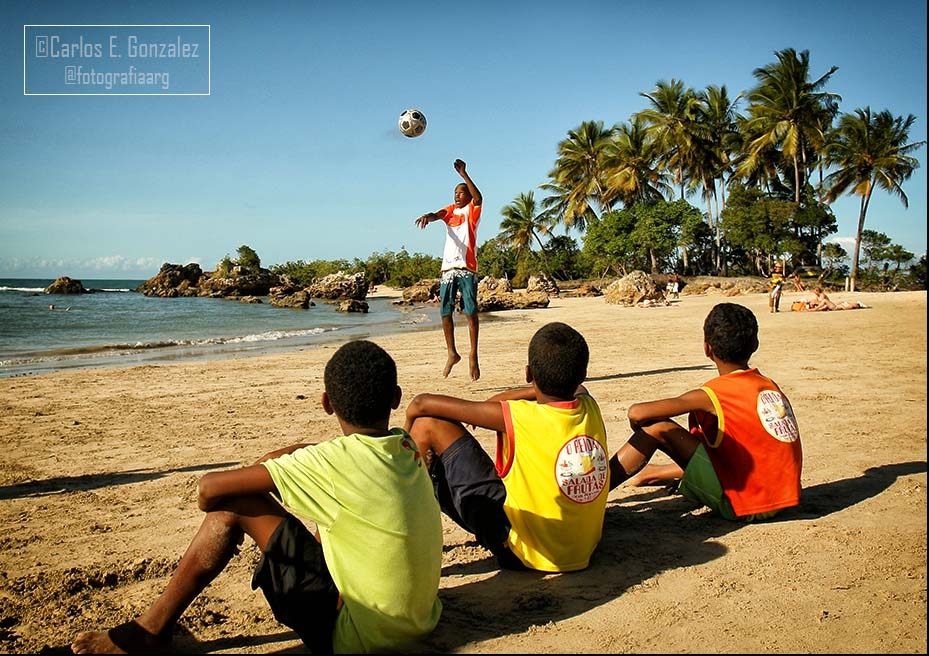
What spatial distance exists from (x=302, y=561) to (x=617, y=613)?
4.19ft

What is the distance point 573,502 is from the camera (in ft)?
9.64

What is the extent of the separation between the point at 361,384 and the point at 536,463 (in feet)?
3.09

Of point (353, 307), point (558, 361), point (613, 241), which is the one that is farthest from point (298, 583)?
point (613, 241)

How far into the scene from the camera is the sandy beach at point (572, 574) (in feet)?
8.40

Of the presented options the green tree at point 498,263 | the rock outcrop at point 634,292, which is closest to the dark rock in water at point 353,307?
the rock outcrop at point 634,292

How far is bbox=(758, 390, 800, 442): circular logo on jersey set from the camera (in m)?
3.39

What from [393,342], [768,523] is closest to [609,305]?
[393,342]

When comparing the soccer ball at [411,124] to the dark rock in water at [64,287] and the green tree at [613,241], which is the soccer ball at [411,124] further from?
the dark rock in water at [64,287]

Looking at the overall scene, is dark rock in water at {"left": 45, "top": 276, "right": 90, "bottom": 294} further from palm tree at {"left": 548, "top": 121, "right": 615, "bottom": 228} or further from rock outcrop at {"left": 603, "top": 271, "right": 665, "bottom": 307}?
rock outcrop at {"left": 603, "top": 271, "right": 665, "bottom": 307}

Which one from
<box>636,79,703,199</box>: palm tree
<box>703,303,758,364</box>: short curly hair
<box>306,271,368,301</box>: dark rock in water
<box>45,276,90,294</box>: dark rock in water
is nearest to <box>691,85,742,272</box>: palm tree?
<box>636,79,703,199</box>: palm tree

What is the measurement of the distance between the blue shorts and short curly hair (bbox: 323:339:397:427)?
567 cm

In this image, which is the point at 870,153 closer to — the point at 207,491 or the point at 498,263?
the point at 498,263

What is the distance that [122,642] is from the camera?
236 cm

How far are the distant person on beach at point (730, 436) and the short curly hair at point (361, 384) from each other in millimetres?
1484
